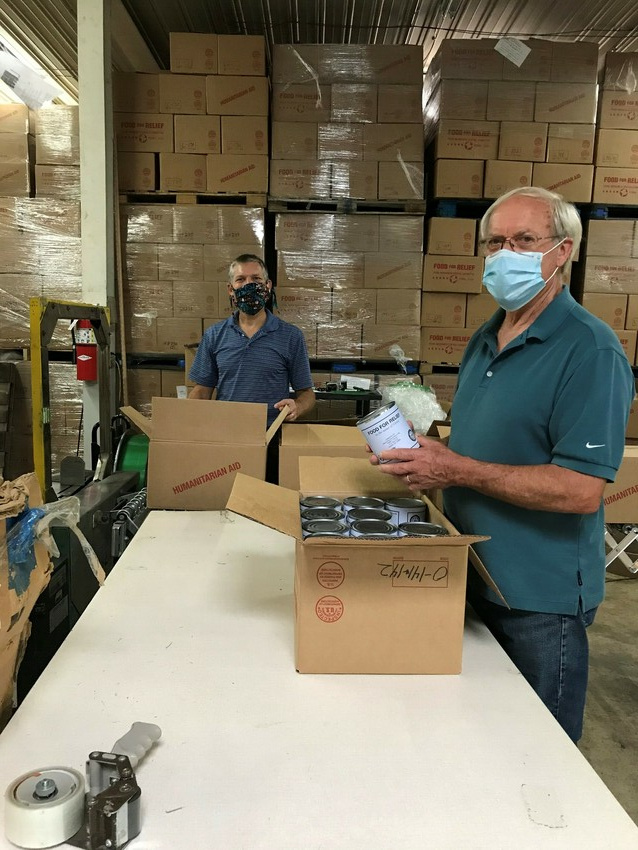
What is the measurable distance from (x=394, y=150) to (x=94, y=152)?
179 centimetres

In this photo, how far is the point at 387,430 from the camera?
109 centimetres

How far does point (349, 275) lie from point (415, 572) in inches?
122

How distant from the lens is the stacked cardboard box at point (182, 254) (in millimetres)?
3762

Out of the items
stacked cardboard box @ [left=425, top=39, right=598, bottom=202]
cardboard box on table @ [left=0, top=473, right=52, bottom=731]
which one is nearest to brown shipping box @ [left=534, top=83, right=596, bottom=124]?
stacked cardboard box @ [left=425, top=39, right=598, bottom=202]

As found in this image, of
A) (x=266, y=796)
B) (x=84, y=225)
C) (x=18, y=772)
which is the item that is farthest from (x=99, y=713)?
(x=84, y=225)

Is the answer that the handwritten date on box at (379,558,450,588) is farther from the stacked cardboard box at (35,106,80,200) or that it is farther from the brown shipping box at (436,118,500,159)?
the stacked cardboard box at (35,106,80,200)

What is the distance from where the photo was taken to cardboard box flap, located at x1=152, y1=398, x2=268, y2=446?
1.96 metres

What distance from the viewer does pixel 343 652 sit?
1.01 m

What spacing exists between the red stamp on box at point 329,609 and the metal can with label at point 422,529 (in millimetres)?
175

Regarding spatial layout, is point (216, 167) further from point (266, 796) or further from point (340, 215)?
point (266, 796)

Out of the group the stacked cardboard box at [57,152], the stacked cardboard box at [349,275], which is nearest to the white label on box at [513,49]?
the stacked cardboard box at [349,275]

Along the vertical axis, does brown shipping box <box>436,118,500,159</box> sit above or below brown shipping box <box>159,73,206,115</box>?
below

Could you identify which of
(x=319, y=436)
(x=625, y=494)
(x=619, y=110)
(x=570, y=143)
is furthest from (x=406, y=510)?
(x=619, y=110)

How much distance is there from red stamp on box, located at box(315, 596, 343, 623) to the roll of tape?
16.4 inches
